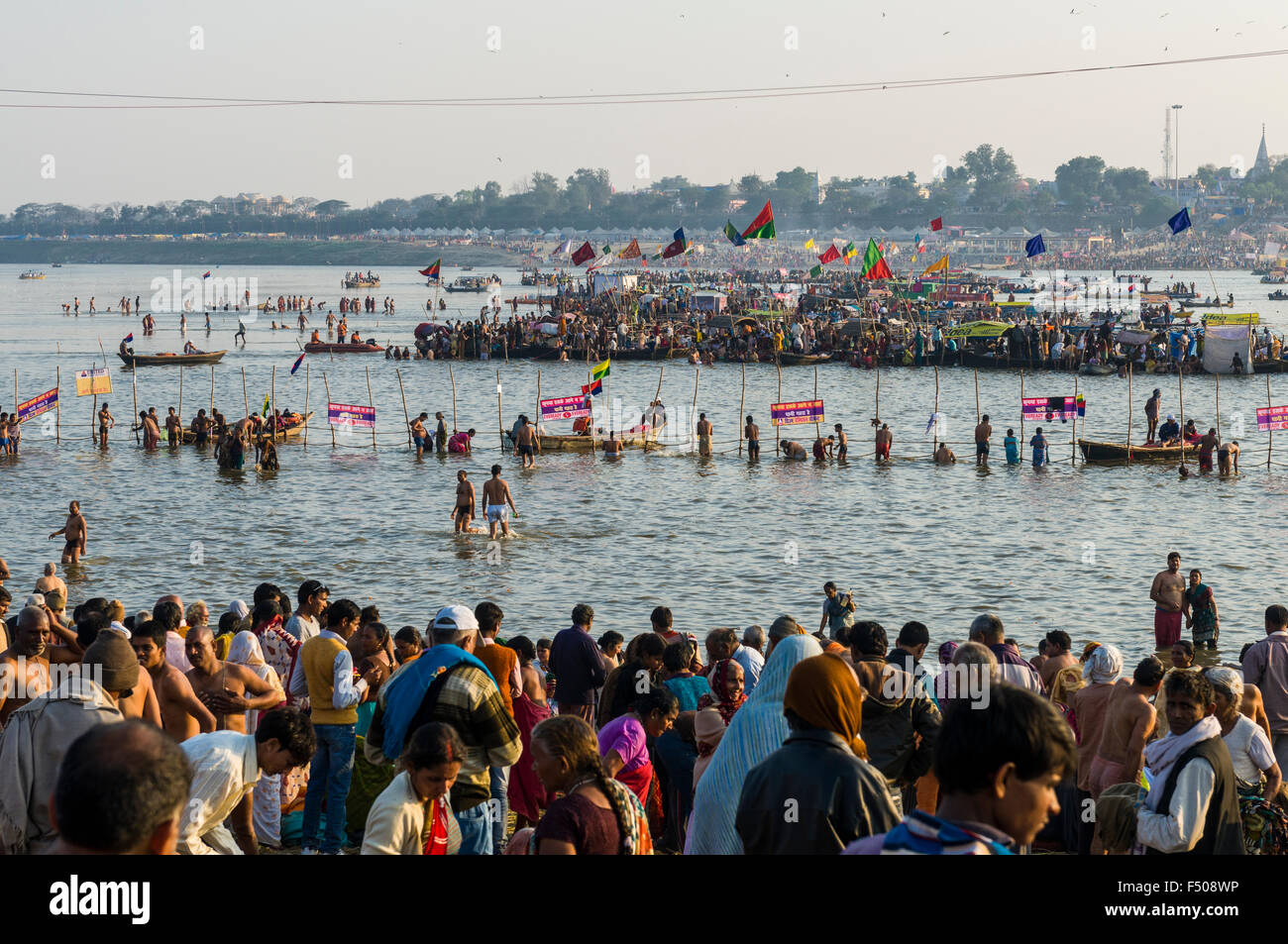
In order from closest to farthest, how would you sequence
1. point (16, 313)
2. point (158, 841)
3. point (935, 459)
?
1. point (158, 841)
2. point (935, 459)
3. point (16, 313)

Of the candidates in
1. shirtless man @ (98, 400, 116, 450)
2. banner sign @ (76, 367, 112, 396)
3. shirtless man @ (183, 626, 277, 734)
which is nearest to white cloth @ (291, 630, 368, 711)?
shirtless man @ (183, 626, 277, 734)

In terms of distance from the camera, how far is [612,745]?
5.89 m

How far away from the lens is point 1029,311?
66.0 metres

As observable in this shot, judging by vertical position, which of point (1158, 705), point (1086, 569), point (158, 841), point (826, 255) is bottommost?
point (1086, 569)

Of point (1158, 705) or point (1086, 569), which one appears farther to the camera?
point (1086, 569)

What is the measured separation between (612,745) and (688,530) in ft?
58.6

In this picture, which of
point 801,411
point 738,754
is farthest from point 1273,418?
point 738,754

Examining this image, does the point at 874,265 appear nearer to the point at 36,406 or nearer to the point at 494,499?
the point at 494,499

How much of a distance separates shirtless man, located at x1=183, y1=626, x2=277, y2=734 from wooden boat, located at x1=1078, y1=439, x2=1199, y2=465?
1015 inches

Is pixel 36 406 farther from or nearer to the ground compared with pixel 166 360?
nearer to the ground
